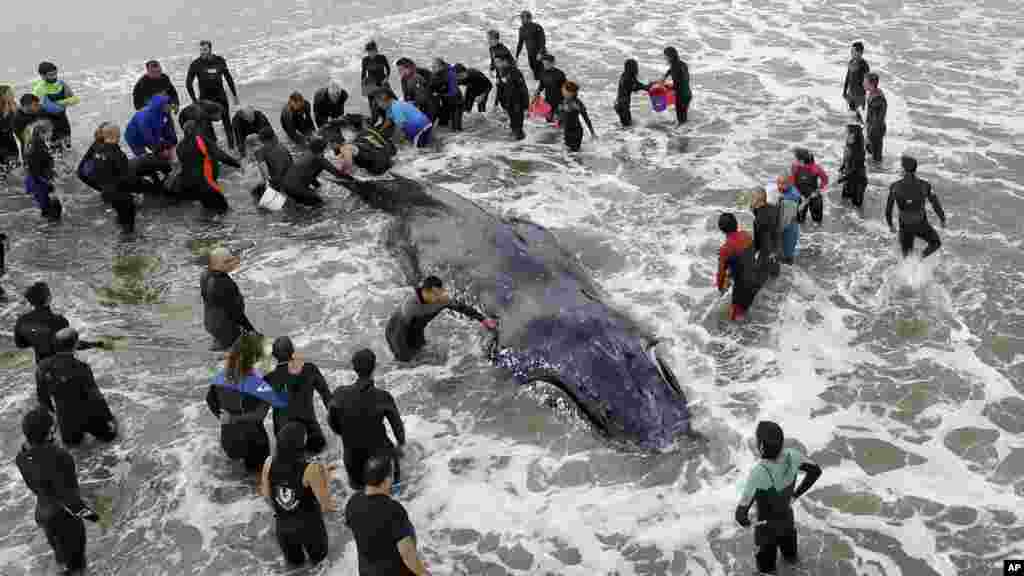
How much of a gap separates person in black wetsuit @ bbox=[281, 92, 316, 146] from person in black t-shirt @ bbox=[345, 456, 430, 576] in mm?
12037

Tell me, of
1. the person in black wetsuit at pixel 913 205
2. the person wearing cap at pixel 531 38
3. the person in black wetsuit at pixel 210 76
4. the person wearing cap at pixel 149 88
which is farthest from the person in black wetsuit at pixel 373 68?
the person in black wetsuit at pixel 913 205

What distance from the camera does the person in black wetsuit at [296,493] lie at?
667 cm

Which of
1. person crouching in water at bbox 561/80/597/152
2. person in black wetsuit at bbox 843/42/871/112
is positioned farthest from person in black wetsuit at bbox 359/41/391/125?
person in black wetsuit at bbox 843/42/871/112

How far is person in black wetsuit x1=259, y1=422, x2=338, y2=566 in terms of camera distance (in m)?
6.67

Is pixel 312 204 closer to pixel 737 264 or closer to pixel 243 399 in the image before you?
pixel 243 399

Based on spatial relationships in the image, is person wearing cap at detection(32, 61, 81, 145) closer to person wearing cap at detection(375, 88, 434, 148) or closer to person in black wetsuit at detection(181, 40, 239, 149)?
person in black wetsuit at detection(181, 40, 239, 149)

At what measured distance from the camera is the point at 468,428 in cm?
948

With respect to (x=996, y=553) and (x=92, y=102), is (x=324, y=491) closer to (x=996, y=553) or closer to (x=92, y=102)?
(x=996, y=553)

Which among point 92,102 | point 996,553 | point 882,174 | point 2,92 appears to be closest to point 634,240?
point 882,174

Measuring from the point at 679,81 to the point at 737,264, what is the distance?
7371 millimetres

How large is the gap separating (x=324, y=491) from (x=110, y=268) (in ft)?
25.0

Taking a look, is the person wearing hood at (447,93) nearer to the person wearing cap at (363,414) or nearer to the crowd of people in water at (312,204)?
the crowd of people in water at (312,204)

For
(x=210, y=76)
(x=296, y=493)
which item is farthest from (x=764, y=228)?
(x=210, y=76)

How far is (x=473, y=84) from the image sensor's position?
18031mm
